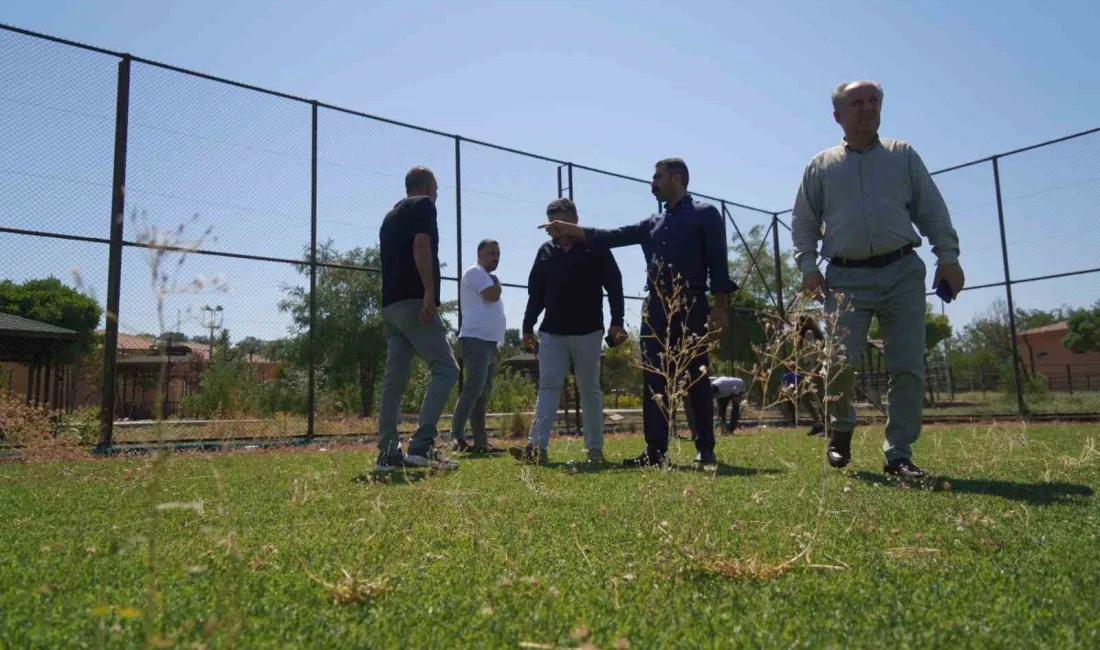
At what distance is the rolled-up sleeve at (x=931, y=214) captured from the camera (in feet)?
12.3

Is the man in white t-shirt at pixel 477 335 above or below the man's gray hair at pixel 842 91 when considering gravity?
below

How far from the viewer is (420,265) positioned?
167 inches

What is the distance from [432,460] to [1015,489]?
283 centimetres

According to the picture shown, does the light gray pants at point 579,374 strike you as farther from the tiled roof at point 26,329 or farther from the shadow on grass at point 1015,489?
the tiled roof at point 26,329

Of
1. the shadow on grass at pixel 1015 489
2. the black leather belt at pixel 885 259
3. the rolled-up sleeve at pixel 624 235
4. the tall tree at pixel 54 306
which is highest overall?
the tall tree at pixel 54 306

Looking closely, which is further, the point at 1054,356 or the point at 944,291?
the point at 1054,356

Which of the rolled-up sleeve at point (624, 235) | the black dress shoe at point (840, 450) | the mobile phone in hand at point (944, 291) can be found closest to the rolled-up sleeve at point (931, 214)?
the mobile phone in hand at point (944, 291)

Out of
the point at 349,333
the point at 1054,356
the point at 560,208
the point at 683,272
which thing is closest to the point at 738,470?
the point at 683,272

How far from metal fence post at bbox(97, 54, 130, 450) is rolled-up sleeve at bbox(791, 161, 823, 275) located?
552 centimetres

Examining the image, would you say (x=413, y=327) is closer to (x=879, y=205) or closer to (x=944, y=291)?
(x=879, y=205)

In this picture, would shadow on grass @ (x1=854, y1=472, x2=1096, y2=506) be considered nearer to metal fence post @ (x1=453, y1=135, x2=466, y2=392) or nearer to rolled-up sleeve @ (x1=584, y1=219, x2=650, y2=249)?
rolled-up sleeve @ (x1=584, y1=219, x2=650, y2=249)

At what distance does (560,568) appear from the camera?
175 centimetres

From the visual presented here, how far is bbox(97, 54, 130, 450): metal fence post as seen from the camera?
6.54 metres

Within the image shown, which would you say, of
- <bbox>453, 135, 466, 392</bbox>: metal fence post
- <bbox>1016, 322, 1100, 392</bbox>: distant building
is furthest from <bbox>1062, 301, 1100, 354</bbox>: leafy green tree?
<bbox>453, 135, 466, 392</bbox>: metal fence post
